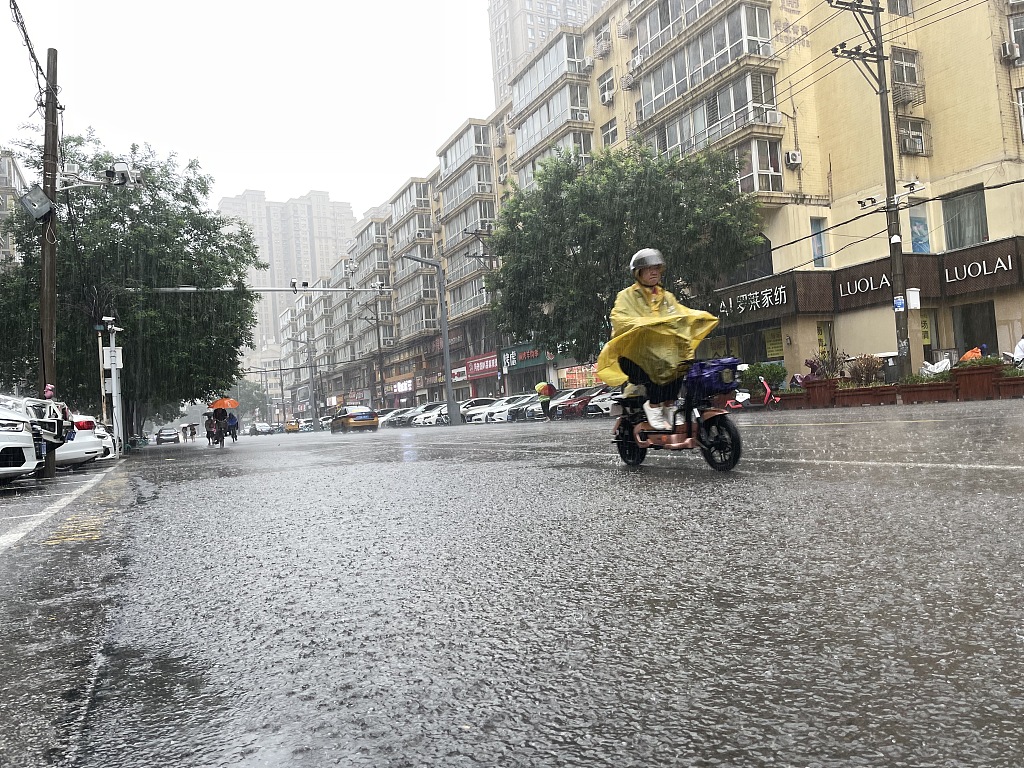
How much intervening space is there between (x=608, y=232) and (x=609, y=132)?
1761 centimetres

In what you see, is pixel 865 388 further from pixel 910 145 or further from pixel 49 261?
pixel 49 261

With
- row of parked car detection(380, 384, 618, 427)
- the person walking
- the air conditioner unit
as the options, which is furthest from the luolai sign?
the person walking

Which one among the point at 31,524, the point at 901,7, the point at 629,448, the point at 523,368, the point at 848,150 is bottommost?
the point at 31,524

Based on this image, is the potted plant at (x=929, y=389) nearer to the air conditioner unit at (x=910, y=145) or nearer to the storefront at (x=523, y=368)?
the air conditioner unit at (x=910, y=145)

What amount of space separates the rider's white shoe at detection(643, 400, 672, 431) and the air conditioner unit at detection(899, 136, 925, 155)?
89.7 feet

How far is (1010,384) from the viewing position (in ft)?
56.1

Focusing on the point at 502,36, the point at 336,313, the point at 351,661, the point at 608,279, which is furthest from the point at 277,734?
the point at 502,36

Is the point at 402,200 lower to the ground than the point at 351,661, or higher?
higher

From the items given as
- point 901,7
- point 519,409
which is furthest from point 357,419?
point 901,7

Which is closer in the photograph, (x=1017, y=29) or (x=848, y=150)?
(x=1017, y=29)

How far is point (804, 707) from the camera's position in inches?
70.0

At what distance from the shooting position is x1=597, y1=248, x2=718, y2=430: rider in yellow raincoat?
6254 mm

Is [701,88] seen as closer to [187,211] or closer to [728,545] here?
[187,211]

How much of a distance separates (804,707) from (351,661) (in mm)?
1239
